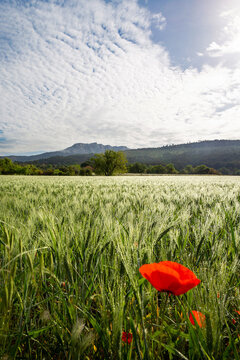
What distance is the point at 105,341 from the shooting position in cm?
53

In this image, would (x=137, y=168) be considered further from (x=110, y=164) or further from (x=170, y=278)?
(x=170, y=278)

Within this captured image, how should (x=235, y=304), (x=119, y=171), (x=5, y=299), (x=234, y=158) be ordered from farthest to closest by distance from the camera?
1. (x=234, y=158)
2. (x=119, y=171)
3. (x=235, y=304)
4. (x=5, y=299)

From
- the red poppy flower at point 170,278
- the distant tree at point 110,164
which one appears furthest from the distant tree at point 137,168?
the red poppy flower at point 170,278

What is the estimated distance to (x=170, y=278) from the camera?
0.54 m

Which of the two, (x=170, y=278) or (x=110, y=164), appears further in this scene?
(x=110, y=164)

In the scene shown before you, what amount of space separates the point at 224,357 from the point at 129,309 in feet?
1.06

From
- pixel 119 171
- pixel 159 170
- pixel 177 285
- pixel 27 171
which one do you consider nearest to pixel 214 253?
pixel 177 285

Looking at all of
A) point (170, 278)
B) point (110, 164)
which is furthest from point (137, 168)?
point (170, 278)

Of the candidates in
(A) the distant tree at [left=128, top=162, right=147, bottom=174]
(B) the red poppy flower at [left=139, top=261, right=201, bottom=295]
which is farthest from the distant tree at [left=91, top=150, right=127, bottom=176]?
(B) the red poppy flower at [left=139, top=261, right=201, bottom=295]

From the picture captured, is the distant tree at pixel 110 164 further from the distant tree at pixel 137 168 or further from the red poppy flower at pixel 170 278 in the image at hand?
the red poppy flower at pixel 170 278

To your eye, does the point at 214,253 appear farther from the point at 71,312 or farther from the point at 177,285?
the point at 71,312

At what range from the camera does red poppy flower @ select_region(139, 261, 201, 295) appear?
0.55 m

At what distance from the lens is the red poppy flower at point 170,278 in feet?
1.79

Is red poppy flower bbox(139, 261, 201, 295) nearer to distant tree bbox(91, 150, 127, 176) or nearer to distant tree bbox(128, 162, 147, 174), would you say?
distant tree bbox(91, 150, 127, 176)
